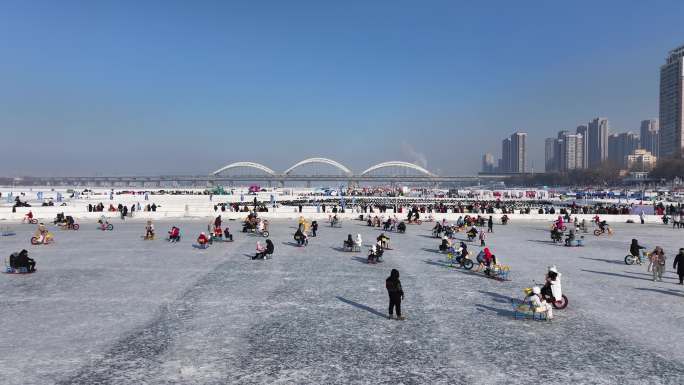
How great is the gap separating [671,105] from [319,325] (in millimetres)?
213688

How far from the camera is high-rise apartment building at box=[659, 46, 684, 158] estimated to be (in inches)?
6786

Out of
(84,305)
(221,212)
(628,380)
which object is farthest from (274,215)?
(628,380)

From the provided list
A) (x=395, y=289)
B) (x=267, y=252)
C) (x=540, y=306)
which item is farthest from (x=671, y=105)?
(x=395, y=289)

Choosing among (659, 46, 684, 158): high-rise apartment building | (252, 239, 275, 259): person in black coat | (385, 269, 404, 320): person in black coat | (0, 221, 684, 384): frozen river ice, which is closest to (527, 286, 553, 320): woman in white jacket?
(0, 221, 684, 384): frozen river ice

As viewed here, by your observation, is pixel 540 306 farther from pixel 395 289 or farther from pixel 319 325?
pixel 319 325

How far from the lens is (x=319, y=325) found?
10.3m

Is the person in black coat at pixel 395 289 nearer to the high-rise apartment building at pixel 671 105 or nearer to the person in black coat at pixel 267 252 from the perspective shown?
the person in black coat at pixel 267 252

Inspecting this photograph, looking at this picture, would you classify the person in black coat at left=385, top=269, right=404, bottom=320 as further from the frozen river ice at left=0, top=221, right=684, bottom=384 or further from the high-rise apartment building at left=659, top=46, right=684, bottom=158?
the high-rise apartment building at left=659, top=46, right=684, bottom=158

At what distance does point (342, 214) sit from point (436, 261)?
69.9 feet

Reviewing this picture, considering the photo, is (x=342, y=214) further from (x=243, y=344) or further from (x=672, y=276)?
(x=243, y=344)

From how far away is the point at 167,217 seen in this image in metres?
39.1

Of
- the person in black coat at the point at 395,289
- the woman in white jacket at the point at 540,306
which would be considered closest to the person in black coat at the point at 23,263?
the person in black coat at the point at 395,289

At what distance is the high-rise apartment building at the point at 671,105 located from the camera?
17238 cm

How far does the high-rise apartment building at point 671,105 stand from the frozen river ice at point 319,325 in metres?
190
